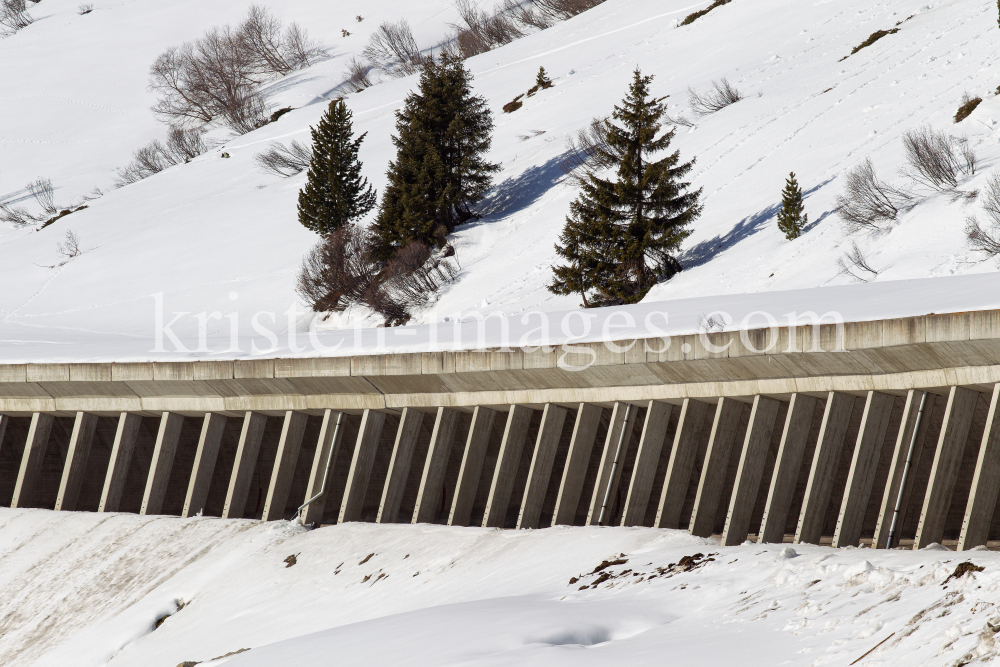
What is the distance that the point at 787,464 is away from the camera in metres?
10.2

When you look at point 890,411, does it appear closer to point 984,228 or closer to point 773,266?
point 984,228

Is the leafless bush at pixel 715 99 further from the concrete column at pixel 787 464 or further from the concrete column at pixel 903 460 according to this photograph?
the concrete column at pixel 903 460

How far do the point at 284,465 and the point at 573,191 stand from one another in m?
22.1

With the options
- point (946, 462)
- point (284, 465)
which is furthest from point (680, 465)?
point (284, 465)

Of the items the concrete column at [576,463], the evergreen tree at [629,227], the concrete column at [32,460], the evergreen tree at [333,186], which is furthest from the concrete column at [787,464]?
the evergreen tree at [333,186]

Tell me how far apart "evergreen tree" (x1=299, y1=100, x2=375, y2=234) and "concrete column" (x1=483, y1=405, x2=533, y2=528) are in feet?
86.1

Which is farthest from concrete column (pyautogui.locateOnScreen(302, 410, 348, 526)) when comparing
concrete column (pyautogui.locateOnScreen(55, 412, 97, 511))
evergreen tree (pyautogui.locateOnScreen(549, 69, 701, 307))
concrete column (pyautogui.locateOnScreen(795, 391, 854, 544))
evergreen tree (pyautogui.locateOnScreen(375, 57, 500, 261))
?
evergreen tree (pyautogui.locateOnScreen(375, 57, 500, 261))

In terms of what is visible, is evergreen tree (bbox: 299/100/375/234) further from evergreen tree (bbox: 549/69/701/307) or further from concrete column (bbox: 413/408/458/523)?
concrete column (bbox: 413/408/458/523)

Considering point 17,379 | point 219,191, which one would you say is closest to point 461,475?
point 17,379

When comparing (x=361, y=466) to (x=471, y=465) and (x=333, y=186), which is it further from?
(x=333, y=186)

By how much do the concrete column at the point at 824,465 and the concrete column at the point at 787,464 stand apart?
0.24 metres

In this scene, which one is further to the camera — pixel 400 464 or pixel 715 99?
pixel 715 99

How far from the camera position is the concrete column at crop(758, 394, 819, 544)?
10.1 m

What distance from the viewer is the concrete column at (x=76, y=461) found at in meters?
15.5
